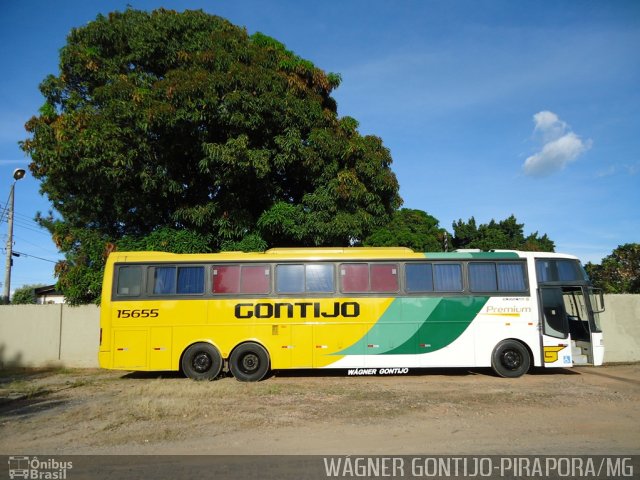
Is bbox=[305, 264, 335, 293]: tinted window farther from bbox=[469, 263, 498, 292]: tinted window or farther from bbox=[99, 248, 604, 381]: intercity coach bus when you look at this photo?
bbox=[469, 263, 498, 292]: tinted window

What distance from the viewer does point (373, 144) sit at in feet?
51.1

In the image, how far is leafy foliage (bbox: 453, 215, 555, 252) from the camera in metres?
47.2

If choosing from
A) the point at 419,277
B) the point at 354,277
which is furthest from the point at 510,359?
the point at 354,277

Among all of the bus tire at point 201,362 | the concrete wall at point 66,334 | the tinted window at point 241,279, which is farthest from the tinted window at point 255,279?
the concrete wall at point 66,334

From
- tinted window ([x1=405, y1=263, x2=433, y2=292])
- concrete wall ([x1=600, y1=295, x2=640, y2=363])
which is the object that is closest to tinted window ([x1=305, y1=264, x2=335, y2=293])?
tinted window ([x1=405, y1=263, x2=433, y2=292])

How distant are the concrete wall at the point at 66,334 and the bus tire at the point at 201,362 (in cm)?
518

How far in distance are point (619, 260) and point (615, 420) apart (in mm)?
23037

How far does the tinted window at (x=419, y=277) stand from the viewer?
37.3ft

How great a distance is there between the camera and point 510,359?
11.4 meters

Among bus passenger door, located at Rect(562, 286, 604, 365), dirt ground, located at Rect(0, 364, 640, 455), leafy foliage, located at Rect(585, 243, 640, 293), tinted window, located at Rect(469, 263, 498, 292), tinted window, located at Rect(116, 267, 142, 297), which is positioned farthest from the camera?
leafy foliage, located at Rect(585, 243, 640, 293)

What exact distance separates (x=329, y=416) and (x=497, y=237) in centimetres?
4423

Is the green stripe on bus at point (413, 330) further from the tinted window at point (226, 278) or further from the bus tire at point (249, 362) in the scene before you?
the tinted window at point (226, 278)

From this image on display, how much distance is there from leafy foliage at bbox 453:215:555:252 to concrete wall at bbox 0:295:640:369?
1185 inches

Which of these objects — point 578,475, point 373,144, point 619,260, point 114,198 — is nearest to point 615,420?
point 578,475
